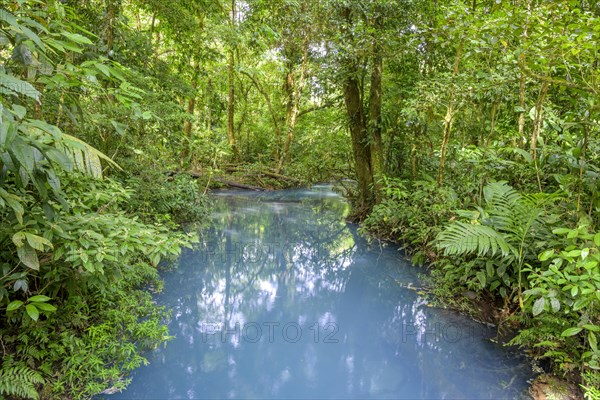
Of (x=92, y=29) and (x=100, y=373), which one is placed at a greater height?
(x=92, y=29)

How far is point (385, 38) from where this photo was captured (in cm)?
502

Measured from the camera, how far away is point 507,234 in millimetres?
3105

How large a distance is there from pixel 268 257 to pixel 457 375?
3433 millimetres

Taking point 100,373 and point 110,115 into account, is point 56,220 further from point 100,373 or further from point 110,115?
point 110,115

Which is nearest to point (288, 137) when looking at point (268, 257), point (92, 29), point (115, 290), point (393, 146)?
point (393, 146)

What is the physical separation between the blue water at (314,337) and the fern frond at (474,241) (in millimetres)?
942

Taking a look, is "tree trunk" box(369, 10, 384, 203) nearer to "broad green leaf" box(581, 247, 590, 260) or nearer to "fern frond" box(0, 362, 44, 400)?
"broad green leaf" box(581, 247, 590, 260)

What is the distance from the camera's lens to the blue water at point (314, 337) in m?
2.64

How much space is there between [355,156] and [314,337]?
467 centimetres

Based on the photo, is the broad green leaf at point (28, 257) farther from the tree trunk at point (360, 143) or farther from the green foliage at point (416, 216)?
the tree trunk at point (360, 143)

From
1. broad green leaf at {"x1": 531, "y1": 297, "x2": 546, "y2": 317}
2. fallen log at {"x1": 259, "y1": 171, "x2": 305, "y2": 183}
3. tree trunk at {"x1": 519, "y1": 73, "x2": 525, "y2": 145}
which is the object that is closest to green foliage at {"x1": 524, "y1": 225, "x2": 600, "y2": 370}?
broad green leaf at {"x1": 531, "y1": 297, "x2": 546, "y2": 317}

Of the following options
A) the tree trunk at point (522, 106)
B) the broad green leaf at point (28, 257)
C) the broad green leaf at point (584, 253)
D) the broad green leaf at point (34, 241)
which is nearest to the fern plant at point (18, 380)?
the broad green leaf at point (28, 257)

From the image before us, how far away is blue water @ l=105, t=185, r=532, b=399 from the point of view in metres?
2.64

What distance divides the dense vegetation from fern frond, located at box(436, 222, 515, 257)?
0.02 m
